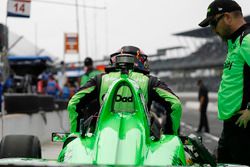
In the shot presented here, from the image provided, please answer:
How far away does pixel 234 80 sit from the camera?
12.5ft

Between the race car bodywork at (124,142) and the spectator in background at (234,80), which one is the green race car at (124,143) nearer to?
the race car bodywork at (124,142)

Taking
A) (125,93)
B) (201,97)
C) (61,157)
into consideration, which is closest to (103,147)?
(61,157)

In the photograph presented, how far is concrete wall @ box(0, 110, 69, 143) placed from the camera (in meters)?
9.39

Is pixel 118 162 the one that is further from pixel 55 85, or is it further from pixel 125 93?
pixel 55 85

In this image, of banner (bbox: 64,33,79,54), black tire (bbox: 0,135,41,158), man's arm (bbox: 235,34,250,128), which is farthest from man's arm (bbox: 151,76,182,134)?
banner (bbox: 64,33,79,54)

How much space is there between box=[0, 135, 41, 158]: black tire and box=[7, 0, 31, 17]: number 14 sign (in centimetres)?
445

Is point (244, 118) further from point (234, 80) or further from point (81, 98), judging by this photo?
point (81, 98)

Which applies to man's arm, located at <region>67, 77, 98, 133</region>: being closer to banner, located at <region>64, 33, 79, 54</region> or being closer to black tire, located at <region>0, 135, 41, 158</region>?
black tire, located at <region>0, 135, 41, 158</region>

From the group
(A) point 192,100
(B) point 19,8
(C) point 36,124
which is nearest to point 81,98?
(B) point 19,8

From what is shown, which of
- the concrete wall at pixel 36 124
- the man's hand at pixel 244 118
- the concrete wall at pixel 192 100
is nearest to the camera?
the man's hand at pixel 244 118

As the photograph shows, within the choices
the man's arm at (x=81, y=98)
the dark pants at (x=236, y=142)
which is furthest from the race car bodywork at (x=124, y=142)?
the man's arm at (x=81, y=98)

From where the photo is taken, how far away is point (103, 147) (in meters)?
3.31

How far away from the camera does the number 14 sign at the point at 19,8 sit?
27.2 feet

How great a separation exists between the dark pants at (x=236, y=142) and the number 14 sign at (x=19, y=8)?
5.28 metres
